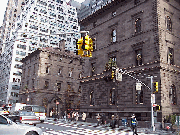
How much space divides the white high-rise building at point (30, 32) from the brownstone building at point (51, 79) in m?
13.5

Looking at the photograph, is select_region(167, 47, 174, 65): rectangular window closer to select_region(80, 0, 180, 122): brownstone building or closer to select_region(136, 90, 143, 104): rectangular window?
select_region(80, 0, 180, 122): brownstone building

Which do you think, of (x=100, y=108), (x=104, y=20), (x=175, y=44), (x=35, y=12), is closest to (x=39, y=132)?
(x=100, y=108)

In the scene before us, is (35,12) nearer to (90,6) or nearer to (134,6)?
(90,6)

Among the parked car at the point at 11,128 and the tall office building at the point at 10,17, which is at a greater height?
the tall office building at the point at 10,17

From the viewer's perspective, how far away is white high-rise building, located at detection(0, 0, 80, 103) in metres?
74.2

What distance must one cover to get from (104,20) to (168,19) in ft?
37.7

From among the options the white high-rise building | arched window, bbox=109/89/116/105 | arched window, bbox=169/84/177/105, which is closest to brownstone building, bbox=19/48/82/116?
the white high-rise building

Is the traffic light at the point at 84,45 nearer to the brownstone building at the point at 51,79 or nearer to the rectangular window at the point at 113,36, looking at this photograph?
the rectangular window at the point at 113,36

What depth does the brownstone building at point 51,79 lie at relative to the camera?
5288 cm

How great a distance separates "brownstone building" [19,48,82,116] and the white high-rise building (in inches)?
532

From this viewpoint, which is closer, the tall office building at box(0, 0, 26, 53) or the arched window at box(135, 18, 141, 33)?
the arched window at box(135, 18, 141, 33)

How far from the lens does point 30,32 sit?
77188 mm

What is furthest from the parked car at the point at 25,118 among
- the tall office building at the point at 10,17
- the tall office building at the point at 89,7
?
the tall office building at the point at 10,17

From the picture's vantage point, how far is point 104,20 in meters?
37.8
